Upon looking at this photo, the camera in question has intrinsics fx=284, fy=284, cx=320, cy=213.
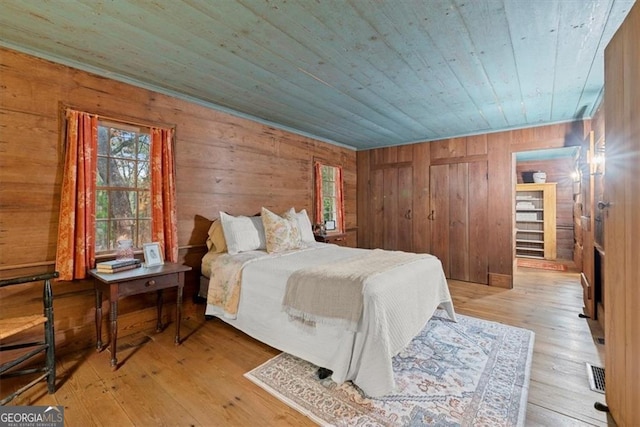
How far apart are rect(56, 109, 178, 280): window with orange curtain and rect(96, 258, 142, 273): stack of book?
0.62 feet

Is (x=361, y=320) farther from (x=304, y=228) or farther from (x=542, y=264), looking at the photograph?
(x=542, y=264)

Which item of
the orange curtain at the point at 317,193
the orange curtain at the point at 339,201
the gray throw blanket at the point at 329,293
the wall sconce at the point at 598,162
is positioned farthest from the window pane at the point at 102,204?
the wall sconce at the point at 598,162

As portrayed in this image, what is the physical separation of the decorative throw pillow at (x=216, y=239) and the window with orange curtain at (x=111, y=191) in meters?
0.39

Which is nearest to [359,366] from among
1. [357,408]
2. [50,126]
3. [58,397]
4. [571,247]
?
[357,408]

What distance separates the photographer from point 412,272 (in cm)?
233

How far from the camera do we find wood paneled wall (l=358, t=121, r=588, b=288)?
13.4ft

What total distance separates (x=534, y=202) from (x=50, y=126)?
8693 millimetres

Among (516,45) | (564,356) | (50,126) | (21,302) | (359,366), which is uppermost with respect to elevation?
(516,45)

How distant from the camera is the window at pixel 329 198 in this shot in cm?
475

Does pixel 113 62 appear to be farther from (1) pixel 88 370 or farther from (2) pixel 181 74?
(1) pixel 88 370

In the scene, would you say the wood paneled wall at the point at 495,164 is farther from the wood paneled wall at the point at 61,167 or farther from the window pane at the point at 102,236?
the window pane at the point at 102,236

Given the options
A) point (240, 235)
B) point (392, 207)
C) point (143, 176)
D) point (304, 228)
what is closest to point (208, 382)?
point (240, 235)

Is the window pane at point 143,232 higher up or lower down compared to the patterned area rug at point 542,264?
higher up

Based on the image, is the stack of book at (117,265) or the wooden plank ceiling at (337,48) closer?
the wooden plank ceiling at (337,48)
